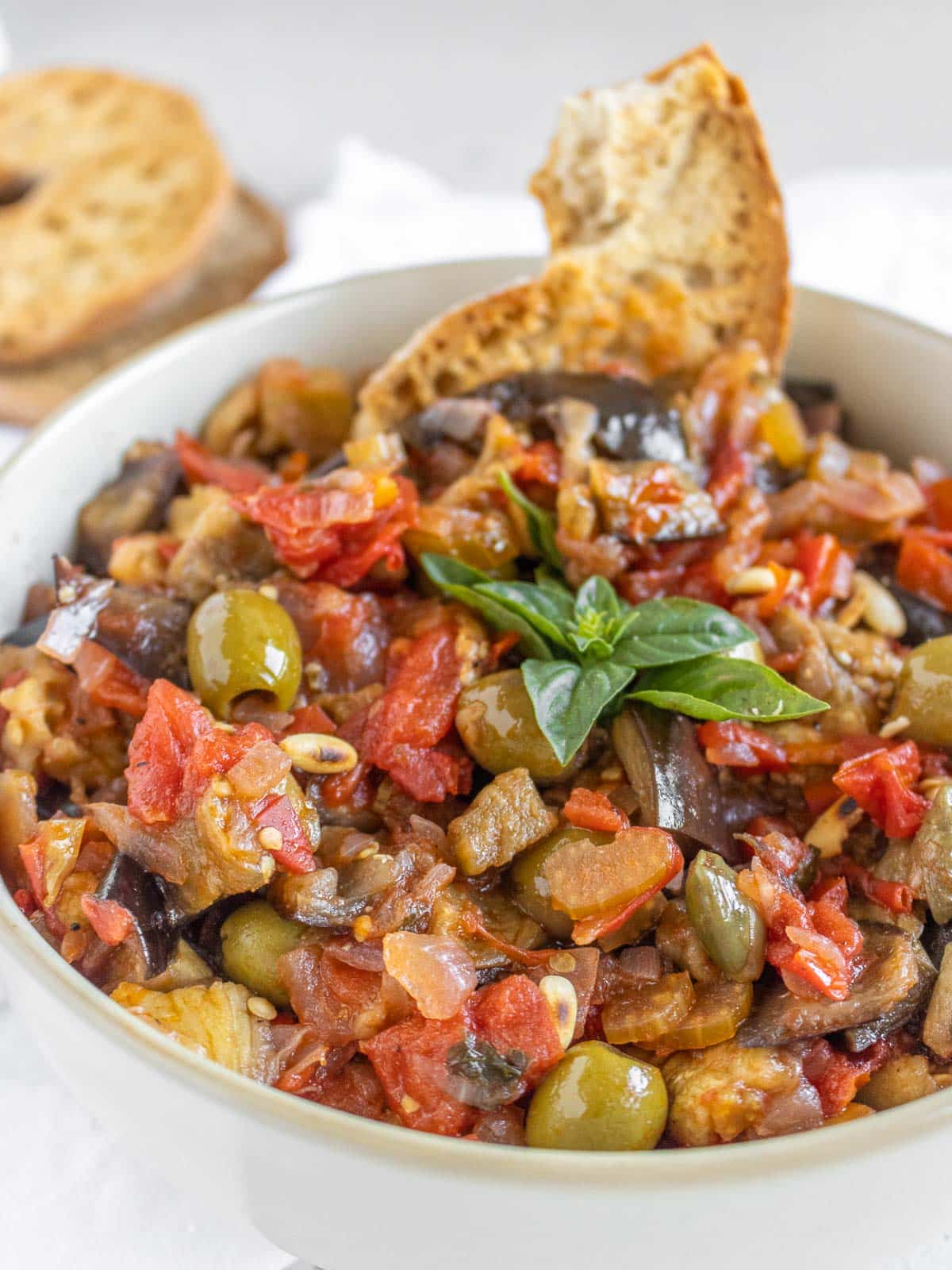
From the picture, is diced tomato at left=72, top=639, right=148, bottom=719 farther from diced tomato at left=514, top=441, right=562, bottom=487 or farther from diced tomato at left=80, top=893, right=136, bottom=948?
diced tomato at left=514, top=441, right=562, bottom=487

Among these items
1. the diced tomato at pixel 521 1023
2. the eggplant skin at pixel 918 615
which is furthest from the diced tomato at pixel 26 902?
the eggplant skin at pixel 918 615

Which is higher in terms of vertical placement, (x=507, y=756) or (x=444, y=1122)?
(x=507, y=756)

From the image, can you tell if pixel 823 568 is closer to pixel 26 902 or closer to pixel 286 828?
pixel 286 828

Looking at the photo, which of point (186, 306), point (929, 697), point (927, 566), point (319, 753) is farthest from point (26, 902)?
point (186, 306)

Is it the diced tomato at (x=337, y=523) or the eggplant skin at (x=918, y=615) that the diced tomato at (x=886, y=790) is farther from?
the diced tomato at (x=337, y=523)

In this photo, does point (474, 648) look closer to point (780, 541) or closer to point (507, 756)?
point (507, 756)

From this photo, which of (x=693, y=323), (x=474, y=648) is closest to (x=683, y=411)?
A: (x=693, y=323)

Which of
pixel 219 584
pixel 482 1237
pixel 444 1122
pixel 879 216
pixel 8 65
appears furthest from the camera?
pixel 8 65
